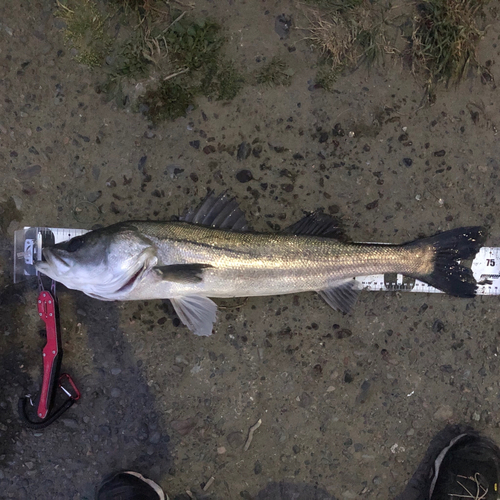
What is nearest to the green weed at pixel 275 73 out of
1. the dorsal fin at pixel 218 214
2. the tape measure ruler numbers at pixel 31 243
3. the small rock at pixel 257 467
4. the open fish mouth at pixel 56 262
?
the dorsal fin at pixel 218 214

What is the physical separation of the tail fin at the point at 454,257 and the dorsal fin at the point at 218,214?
1.83 meters

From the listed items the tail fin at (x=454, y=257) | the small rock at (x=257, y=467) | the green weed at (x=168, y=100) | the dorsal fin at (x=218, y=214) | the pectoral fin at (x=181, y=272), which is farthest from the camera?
the small rock at (x=257, y=467)

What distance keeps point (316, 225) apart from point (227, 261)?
0.95 metres

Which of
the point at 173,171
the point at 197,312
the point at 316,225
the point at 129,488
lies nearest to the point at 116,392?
the point at 129,488

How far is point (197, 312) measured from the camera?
11.5 feet

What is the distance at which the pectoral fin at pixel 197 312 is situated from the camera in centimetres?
350

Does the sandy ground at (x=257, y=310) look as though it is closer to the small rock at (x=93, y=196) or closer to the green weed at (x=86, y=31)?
the small rock at (x=93, y=196)

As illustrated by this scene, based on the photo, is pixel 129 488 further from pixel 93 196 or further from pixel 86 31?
pixel 86 31

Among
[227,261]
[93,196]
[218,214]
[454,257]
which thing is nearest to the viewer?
[227,261]

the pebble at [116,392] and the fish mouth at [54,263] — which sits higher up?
the fish mouth at [54,263]

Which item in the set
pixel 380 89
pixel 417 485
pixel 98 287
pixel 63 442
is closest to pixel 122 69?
pixel 98 287

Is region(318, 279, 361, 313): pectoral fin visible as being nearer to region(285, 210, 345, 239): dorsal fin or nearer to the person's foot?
region(285, 210, 345, 239): dorsal fin

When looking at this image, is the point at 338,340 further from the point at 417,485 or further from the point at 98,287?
the point at 98,287

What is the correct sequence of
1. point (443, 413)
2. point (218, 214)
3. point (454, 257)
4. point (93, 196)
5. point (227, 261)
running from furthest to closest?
point (443, 413) < point (93, 196) < point (454, 257) < point (218, 214) < point (227, 261)
